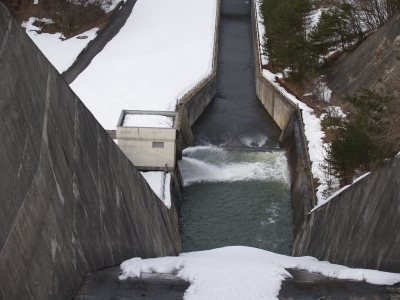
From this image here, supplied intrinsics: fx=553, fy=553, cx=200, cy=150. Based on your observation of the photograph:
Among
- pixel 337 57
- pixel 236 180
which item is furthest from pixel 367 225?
pixel 337 57

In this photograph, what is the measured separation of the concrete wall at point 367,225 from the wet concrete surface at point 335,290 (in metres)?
0.84

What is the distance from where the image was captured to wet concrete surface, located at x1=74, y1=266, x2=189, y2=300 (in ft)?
30.3

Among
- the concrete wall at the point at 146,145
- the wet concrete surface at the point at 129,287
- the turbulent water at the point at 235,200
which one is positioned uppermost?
the concrete wall at the point at 146,145

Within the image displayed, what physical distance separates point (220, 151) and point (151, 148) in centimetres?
782

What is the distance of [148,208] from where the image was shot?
16.9 metres

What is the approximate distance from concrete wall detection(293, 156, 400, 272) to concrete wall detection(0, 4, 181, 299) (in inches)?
213

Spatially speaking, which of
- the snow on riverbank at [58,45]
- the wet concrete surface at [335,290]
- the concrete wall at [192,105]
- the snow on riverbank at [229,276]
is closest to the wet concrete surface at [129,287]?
the snow on riverbank at [229,276]

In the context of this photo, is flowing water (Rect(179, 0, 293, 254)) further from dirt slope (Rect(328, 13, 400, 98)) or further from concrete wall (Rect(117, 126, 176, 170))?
dirt slope (Rect(328, 13, 400, 98))

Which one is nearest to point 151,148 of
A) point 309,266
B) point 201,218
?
point 201,218

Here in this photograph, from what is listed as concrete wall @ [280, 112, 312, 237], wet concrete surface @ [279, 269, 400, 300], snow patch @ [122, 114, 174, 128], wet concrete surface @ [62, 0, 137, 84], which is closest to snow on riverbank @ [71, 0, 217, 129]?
wet concrete surface @ [62, 0, 137, 84]

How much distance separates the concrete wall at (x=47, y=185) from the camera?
710cm

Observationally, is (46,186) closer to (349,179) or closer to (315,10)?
(349,179)

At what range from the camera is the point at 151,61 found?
143 feet

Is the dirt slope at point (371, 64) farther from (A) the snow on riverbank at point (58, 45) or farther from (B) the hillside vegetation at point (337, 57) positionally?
(A) the snow on riverbank at point (58, 45)
